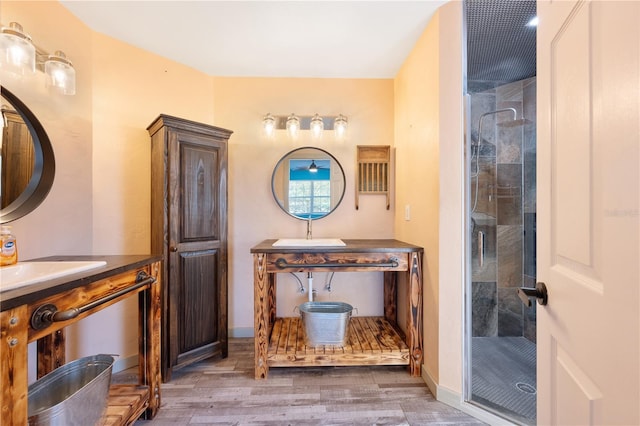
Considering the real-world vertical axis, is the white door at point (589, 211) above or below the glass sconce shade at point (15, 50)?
below

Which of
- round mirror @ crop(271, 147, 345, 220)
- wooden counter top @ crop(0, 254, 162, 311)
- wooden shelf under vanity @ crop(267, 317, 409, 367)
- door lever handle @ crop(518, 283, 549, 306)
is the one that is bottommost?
wooden shelf under vanity @ crop(267, 317, 409, 367)

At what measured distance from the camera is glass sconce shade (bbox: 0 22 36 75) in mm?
1269

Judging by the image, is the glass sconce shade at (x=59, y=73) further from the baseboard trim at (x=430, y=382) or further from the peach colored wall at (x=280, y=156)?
the baseboard trim at (x=430, y=382)

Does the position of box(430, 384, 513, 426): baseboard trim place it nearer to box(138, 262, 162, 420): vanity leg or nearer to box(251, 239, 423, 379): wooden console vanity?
Result: box(251, 239, 423, 379): wooden console vanity

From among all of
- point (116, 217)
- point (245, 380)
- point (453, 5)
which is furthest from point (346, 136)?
point (245, 380)

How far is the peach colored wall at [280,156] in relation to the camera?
2.47 m

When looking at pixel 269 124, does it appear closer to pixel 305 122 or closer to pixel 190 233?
pixel 305 122

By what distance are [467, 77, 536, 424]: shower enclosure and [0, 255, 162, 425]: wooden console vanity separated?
7.46ft

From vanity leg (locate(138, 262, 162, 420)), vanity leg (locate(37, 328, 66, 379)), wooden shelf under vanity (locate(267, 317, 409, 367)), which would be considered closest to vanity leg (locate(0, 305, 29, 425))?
vanity leg (locate(138, 262, 162, 420))

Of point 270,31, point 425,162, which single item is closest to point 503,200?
point 425,162

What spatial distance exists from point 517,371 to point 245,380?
1955 mm

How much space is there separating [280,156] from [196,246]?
1.11 meters

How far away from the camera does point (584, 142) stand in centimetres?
60

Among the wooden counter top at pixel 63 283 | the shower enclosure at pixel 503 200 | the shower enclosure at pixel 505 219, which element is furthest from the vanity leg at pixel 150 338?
the shower enclosure at pixel 505 219
